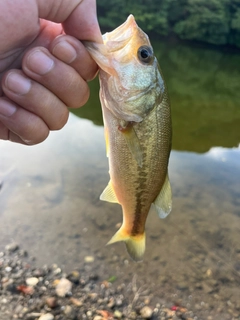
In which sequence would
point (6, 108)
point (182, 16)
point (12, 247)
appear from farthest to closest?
point (182, 16) < point (12, 247) < point (6, 108)

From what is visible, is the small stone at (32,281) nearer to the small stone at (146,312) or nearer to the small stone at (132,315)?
the small stone at (132,315)

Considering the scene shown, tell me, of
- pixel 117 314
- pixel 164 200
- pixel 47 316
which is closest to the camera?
pixel 164 200

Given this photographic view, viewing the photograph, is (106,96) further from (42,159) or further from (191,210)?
(42,159)

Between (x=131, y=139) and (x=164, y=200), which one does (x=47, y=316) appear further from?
(x=131, y=139)

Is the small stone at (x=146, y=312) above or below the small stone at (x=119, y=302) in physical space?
below

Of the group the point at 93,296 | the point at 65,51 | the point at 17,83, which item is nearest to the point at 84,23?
the point at 65,51

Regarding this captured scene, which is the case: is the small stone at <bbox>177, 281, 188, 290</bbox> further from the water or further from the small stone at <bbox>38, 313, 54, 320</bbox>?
the small stone at <bbox>38, 313, 54, 320</bbox>

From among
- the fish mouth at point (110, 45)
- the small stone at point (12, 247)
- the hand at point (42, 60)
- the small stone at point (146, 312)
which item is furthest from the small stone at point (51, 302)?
the fish mouth at point (110, 45)
